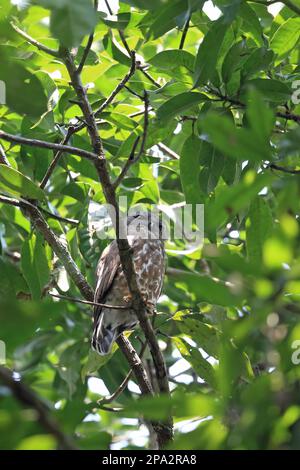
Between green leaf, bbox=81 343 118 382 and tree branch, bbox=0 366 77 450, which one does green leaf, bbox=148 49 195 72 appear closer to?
green leaf, bbox=81 343 118 382

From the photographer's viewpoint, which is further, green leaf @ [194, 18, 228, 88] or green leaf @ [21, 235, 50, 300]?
green leaf @ [21, 235, 50, 300]

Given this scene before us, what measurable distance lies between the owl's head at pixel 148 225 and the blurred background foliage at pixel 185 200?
164 millimetres

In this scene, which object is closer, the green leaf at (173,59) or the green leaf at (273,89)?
the green leaf at (273,89)

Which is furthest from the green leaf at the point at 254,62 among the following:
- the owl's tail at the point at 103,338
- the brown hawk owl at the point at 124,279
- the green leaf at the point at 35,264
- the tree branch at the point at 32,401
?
the tree branch at the point at 32,401

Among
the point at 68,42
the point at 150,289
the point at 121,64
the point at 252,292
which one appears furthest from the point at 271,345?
the point at 150,289

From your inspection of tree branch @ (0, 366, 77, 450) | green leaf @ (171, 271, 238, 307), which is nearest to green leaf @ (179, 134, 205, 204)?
green leaf @ (171, 271, 238, 307)

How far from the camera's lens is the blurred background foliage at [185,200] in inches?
64.1

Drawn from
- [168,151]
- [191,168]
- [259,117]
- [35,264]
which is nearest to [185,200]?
[191,168]

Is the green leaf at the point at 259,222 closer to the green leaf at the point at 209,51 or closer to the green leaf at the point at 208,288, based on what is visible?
the green leaf at the point at 209,51

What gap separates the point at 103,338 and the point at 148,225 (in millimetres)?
1062

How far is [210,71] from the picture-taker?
3.13 m

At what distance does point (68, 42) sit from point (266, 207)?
4.47 feet

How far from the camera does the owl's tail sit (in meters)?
4.47

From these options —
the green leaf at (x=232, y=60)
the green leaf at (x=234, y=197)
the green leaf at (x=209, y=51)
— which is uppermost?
the green leaf at (x=232, y=60)
